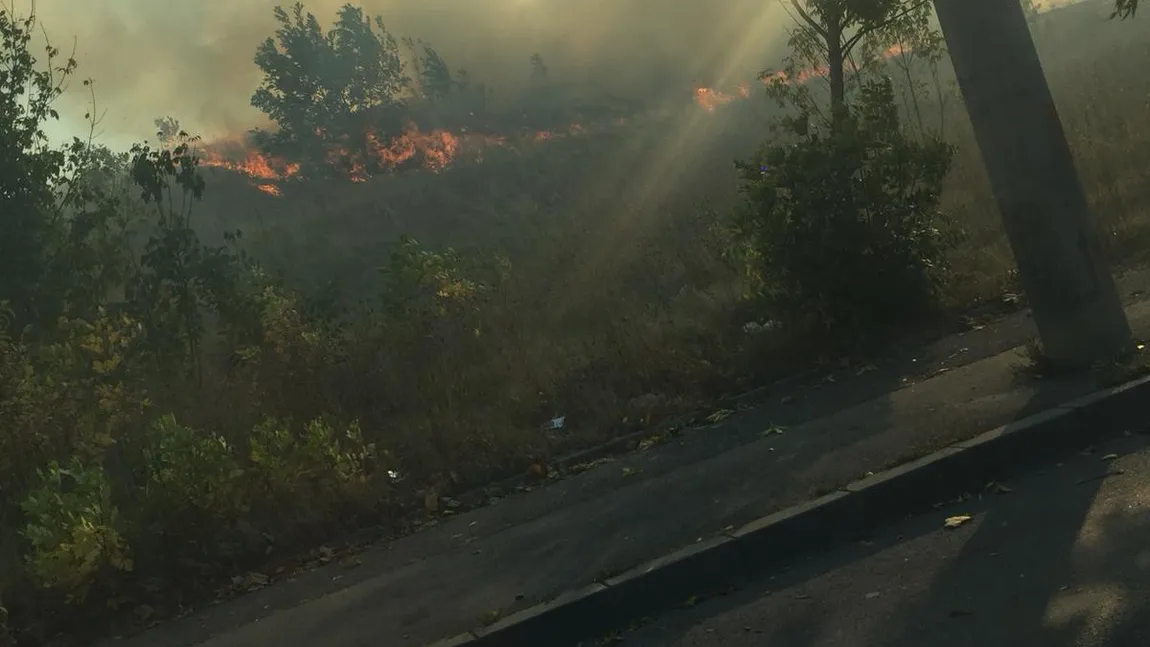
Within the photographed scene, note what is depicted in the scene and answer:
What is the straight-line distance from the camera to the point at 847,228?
876cm

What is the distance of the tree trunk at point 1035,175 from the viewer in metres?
6.12

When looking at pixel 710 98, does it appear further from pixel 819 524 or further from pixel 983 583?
pixel 983 583

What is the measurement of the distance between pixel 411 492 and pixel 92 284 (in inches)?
298

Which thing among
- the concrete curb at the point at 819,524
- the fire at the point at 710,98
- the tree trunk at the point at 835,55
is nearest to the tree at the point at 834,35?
the tree trunk at the point at 835,55

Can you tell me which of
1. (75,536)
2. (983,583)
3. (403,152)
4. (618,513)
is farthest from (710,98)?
(983,583)

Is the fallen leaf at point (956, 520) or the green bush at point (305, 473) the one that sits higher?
the green bush at point (305, 473)

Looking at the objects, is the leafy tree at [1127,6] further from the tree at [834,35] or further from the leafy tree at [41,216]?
the leafy tree at [41,216]

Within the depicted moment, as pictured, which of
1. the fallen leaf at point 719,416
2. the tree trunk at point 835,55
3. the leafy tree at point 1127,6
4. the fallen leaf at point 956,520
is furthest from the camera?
the tree trunk at point 835,55

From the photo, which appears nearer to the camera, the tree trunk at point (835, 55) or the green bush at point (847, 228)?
the green bush at point (847, 228)

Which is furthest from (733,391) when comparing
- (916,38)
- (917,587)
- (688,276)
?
(916,38)

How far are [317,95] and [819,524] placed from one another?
54.1m

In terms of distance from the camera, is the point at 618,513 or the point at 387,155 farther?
the point at 387,155

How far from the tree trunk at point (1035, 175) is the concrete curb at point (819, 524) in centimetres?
77

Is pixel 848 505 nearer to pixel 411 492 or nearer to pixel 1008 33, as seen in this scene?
pixel 1008 33
